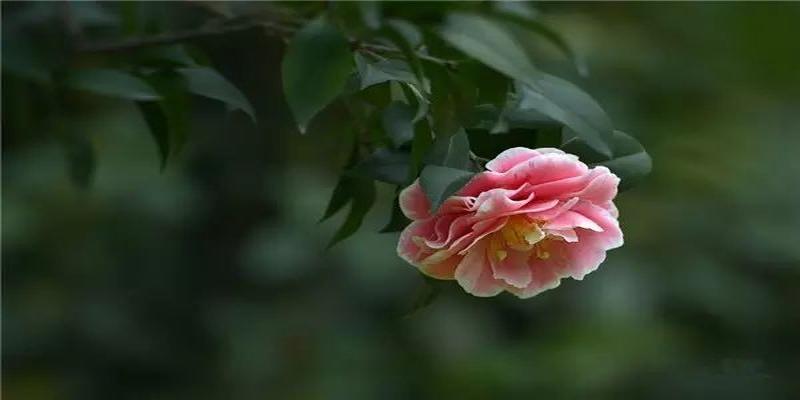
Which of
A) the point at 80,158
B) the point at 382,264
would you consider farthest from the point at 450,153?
the point at 382,264

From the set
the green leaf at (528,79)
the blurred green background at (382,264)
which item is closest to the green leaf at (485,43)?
the green leaf at (528,79)

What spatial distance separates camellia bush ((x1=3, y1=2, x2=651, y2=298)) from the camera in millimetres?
622

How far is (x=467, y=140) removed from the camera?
2.13 feet

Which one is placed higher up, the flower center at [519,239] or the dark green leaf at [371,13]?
the dark green leaf at [371,13]

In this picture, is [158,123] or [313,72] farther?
[158,123]

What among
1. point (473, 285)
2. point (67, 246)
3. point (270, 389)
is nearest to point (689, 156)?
point (270, 389)

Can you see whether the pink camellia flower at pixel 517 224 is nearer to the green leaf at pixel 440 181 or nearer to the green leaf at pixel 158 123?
the green leaf at pixel 440 181

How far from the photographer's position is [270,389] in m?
1.55

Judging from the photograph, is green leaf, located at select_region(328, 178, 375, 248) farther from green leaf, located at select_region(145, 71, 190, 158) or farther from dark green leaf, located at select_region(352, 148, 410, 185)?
green leaf, located at select_region(145, 71, 190, 158)

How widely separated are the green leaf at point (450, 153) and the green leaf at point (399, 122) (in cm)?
2

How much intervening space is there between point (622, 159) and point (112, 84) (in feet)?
1.00

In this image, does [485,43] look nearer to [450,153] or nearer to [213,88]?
[450,153]

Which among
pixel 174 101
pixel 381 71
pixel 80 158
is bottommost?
pixel 80 158

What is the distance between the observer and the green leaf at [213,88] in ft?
2.46
